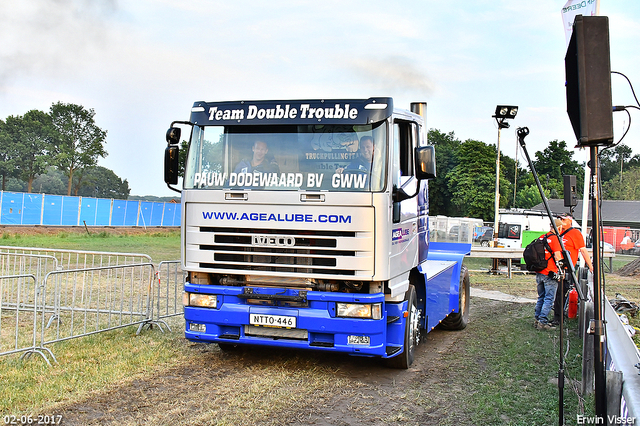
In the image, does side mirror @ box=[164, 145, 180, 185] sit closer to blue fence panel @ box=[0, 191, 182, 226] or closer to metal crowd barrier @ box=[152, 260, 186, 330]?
metal crowd barrier @ box=[152, 260, 186, 330]

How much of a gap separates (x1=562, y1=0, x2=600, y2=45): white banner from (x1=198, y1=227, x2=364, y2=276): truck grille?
32.6 ft

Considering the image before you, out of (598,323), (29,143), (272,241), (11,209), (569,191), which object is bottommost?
(598,323)

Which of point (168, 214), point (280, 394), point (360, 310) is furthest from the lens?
point (168, 214)

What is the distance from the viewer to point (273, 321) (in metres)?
6.41

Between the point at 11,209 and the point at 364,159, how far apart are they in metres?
38.1

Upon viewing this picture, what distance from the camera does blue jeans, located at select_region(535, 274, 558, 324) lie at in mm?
9805

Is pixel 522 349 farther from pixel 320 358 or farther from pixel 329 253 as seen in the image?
pixel 329 253

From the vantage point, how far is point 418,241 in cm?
768

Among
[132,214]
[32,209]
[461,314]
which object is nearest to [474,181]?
[132,214]

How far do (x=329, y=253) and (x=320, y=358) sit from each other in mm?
1860

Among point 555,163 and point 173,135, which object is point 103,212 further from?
point 555,163

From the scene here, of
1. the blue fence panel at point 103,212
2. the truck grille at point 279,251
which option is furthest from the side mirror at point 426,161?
the blue fence panel at point 103,212

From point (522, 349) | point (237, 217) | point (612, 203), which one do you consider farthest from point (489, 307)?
point (612, 203)

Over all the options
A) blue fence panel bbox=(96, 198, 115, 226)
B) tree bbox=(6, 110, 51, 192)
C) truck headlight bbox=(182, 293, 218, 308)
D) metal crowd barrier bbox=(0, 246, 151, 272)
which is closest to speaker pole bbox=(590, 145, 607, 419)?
truck headlight bbox=(182, 293, 218, 308)
